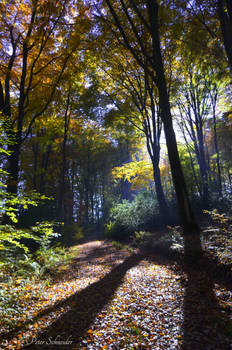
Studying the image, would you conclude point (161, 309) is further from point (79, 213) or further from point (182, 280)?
point (79, 213)

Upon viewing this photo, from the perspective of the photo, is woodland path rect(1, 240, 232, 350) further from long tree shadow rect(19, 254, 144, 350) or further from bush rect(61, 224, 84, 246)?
bush rect(61, 224, 84, 246)

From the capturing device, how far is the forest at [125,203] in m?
3.04

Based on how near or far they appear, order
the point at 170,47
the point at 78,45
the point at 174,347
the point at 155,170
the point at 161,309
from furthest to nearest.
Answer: the point at 155,170, the point at 78,45, the point at 170,47, the point at 161,309, the point at 174,347

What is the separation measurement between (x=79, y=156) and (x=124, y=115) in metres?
14.1

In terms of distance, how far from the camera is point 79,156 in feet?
79.4

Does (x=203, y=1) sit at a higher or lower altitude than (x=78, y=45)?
lower

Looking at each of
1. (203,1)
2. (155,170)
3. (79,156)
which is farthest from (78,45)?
(79,156)

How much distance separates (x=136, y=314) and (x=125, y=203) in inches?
432

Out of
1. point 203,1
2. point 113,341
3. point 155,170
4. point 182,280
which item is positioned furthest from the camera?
point 155,170

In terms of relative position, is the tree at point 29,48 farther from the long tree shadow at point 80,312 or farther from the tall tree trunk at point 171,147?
the long tree shadow at point 80,312

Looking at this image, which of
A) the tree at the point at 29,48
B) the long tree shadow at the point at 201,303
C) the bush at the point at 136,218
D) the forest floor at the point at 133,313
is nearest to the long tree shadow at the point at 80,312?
the forest floor at the point at 133,313

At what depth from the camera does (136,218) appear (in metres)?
11.3

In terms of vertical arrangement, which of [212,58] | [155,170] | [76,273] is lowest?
[76,273]
